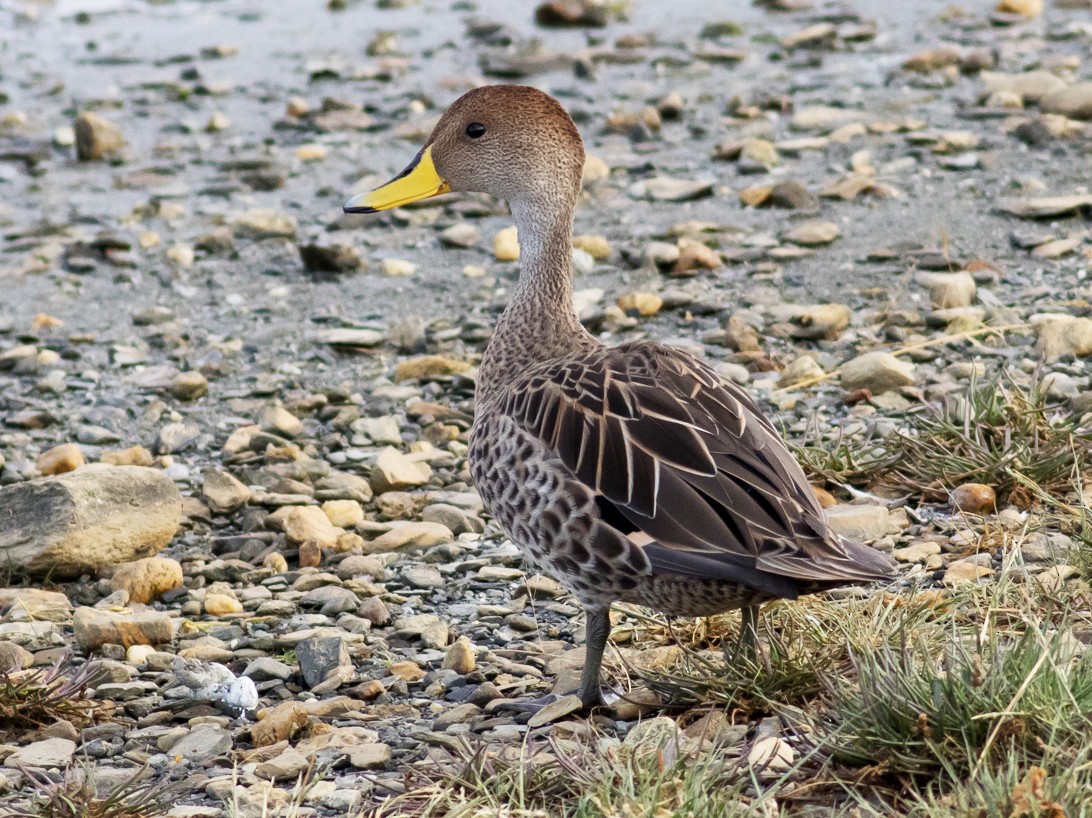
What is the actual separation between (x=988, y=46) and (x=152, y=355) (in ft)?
23.6

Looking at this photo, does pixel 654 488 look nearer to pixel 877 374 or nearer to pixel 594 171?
pixel 877 374

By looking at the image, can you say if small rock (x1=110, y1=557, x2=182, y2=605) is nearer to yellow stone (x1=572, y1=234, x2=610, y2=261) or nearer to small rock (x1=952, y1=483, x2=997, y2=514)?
small rock (x1=952, y1=483, x2=997, y2=514)

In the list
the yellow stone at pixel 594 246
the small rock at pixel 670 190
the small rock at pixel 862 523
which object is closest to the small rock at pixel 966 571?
the small rock at pixel 862 523

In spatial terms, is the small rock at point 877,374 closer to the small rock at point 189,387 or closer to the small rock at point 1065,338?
the small rock at point 1065,338

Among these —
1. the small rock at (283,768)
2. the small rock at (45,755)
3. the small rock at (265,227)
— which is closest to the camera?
the small rock at (283,768)

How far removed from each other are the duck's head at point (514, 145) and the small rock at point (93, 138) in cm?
573

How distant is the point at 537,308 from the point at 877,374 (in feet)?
5.90

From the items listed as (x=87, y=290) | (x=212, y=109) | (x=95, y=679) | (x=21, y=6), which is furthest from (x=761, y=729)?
(x=21, y=6)

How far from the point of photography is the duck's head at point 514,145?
199 inches

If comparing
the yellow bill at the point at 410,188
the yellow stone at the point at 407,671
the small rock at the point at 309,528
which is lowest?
the small rock at the point at 309,528

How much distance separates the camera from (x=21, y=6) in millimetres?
14742

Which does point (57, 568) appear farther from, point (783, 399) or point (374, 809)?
point (783, 399)

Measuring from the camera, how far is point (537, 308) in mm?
4961

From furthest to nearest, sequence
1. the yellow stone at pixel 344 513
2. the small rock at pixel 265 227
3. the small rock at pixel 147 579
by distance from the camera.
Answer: the small rock at pixel 265 227 → the yellow stone at pixel 344 513 → the small rock at pixel 147 579
